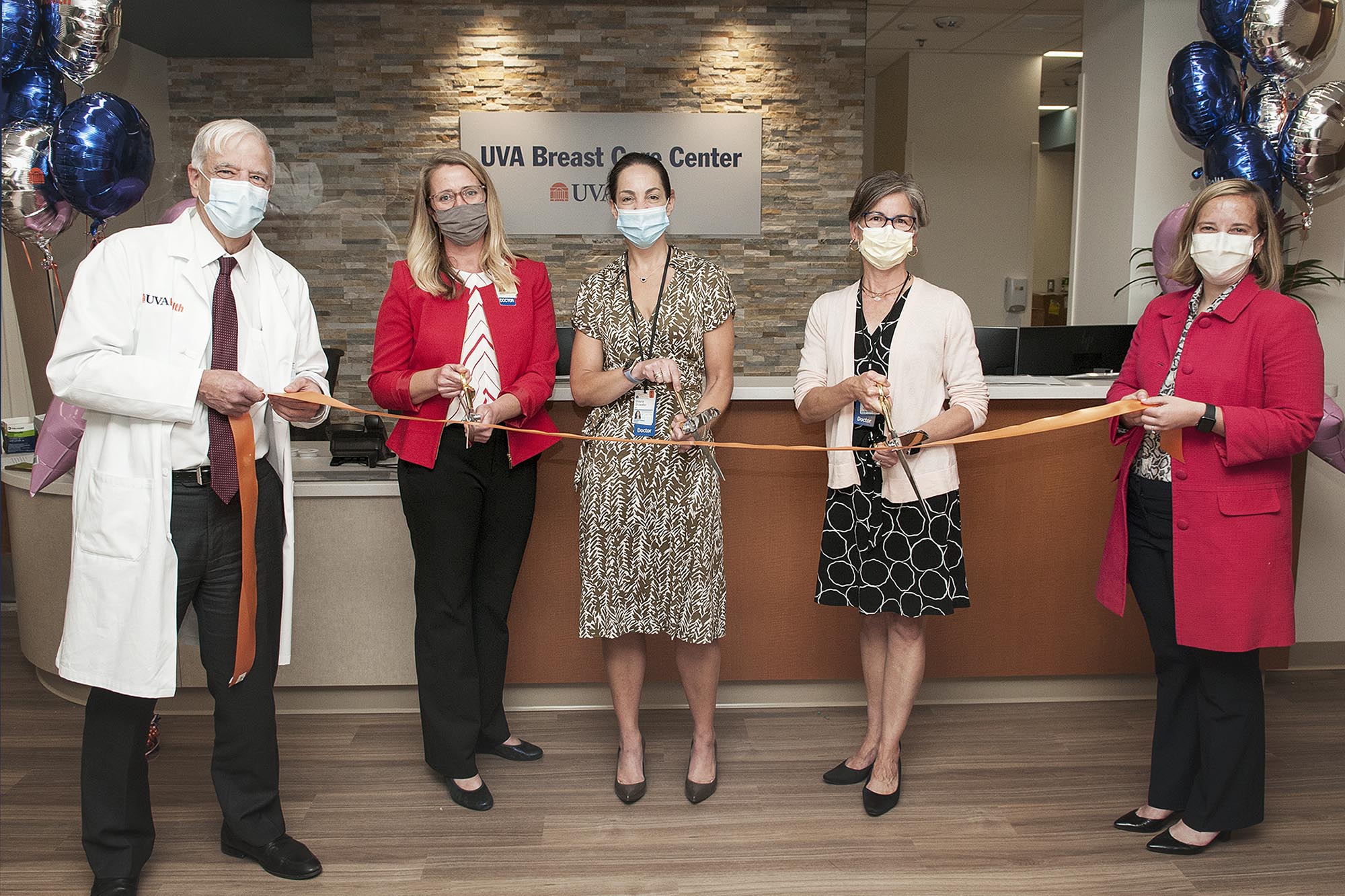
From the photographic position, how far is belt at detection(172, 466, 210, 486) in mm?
2197

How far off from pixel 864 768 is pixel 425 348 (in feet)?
5.85

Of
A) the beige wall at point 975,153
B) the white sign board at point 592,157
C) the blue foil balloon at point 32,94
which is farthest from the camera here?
the beige wall at point 975,153

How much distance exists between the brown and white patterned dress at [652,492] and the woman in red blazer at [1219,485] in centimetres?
109

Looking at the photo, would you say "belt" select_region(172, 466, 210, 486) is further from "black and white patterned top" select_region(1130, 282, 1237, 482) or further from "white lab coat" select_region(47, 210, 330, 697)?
"black and white patterned top" select_region(1130, 282, 1237, 482)

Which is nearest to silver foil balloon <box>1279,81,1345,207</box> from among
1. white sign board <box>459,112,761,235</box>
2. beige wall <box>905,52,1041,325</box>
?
white sign board <box>459,112,761,235</box>

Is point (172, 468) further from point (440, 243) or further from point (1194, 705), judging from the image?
point (1194, 705)

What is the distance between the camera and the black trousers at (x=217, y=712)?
2.23 m

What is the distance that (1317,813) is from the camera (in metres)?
2.74

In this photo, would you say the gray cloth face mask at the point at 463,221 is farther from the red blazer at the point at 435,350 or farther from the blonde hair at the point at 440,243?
the red blazer at the point at 435,350

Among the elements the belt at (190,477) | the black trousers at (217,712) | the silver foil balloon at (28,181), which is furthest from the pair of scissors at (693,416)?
the silver foil balloon at (28,181)

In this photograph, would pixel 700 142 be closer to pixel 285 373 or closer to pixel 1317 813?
pixel 285 373

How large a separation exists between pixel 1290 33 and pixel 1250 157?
408 millimetres

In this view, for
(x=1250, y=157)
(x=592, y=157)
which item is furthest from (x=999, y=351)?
(x=592, y=157)

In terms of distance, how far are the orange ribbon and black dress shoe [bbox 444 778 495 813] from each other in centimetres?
76
